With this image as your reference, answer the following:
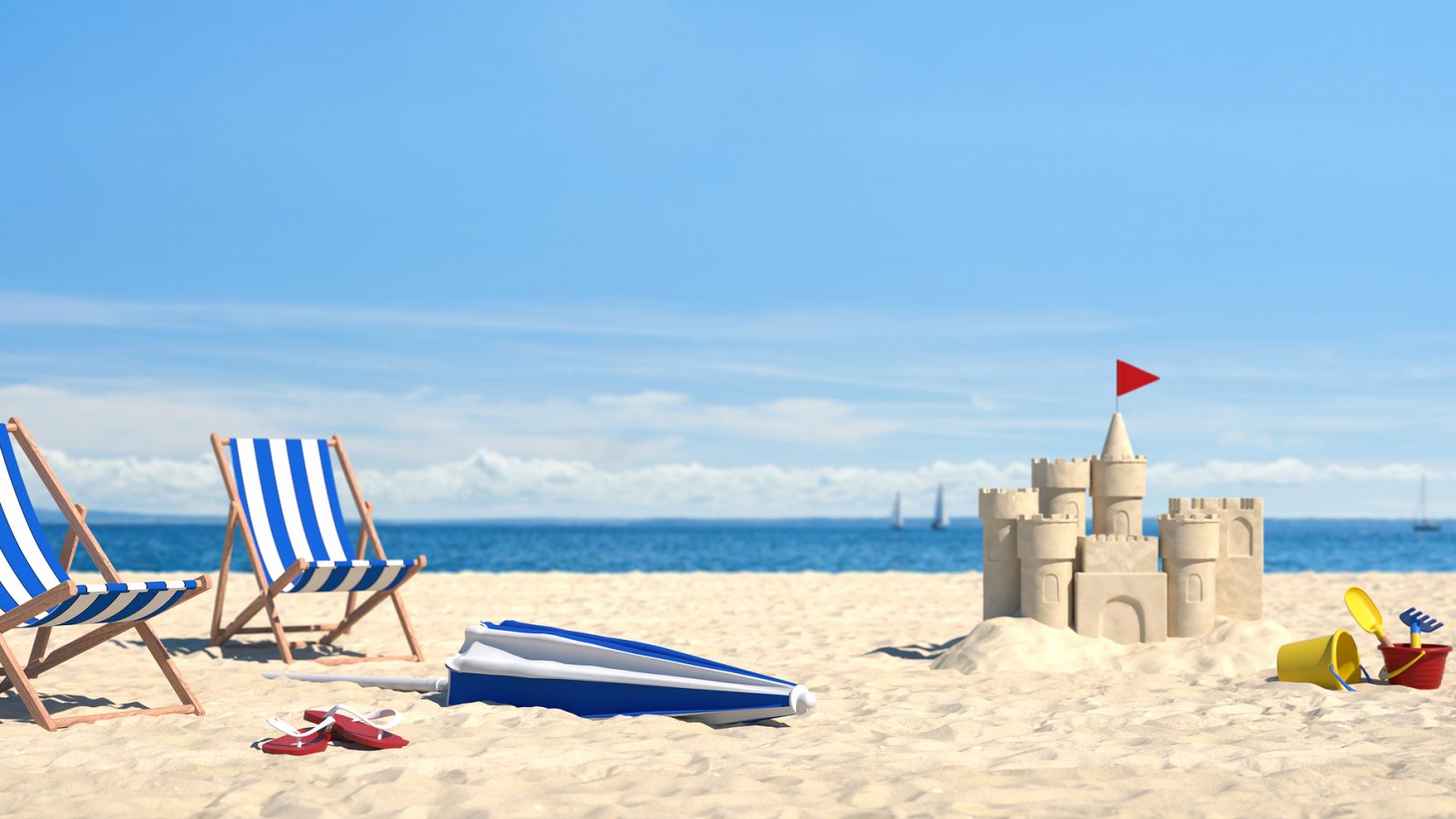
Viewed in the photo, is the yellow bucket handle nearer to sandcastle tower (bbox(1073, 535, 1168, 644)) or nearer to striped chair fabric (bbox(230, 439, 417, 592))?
sandcastle tower (bbox(1073, 535, 1168, 644))

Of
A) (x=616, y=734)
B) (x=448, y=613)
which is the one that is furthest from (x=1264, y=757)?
(x=448, y=613)

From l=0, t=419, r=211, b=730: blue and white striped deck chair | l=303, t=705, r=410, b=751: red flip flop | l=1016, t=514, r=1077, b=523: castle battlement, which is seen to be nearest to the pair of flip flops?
l=303, t=705, r=410, b=751: red flip flop

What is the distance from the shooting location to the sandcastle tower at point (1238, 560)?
21.3 ft

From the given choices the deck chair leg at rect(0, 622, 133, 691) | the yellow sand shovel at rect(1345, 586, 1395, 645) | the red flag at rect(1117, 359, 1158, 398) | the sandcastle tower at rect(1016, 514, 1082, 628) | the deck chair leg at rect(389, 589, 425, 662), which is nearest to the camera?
the deck chair leg at rect(0, 622, 133, 691)

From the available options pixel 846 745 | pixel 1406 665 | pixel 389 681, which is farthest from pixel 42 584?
pixel 1406 665

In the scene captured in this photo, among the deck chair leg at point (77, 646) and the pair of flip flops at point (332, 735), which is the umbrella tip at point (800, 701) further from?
the deck chair leg at point (77, 646)

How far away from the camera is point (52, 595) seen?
426cm

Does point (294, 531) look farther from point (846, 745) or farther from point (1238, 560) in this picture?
point (1238, 560)

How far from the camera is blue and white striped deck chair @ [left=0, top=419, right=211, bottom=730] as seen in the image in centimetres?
430

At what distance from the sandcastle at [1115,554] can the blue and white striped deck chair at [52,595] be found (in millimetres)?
3640

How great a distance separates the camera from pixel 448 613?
9195mm

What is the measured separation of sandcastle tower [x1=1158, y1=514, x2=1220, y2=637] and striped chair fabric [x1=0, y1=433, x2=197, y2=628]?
14.4 ft

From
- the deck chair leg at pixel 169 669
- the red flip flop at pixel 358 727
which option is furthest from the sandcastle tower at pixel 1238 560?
the deck chair leg at pixel 169 669

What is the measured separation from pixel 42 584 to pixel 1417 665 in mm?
5312
